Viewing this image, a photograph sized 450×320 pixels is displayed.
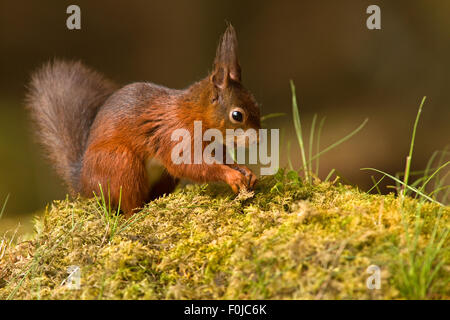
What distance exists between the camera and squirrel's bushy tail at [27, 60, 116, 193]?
189 centimetres

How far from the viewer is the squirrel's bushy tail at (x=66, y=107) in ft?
6.19

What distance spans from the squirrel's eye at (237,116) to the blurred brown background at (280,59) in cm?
218

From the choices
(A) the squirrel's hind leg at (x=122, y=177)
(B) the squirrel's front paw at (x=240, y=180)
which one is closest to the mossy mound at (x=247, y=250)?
(B) the squirrel's front paw at (x=240, y=180)

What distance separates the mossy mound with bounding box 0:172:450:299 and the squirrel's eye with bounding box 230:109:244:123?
27cm

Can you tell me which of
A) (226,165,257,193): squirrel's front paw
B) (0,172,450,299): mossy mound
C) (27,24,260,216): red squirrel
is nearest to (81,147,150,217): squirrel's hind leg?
(27,24,260,216): red squirrel

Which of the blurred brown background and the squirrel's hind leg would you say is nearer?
the squirrel's hind leg

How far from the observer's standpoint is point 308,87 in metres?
4.31

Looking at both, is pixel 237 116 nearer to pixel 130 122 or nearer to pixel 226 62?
pixel 226 62

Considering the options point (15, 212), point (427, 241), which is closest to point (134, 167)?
point (427, 241)

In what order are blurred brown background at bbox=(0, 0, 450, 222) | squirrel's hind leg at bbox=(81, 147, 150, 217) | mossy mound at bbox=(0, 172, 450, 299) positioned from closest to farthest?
mossy mound at bbox=(0, 172, 450, 299) → squirrel's hind leg at bbox=(81, 147, 150, 217) → blurred brown background at bbox=(0, 0, 450, 222)

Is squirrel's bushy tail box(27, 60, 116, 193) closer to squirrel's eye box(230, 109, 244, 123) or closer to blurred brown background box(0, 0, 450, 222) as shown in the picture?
squirrel's eye box(230, 109, 244, 123)

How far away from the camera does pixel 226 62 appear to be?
4.83 feet
